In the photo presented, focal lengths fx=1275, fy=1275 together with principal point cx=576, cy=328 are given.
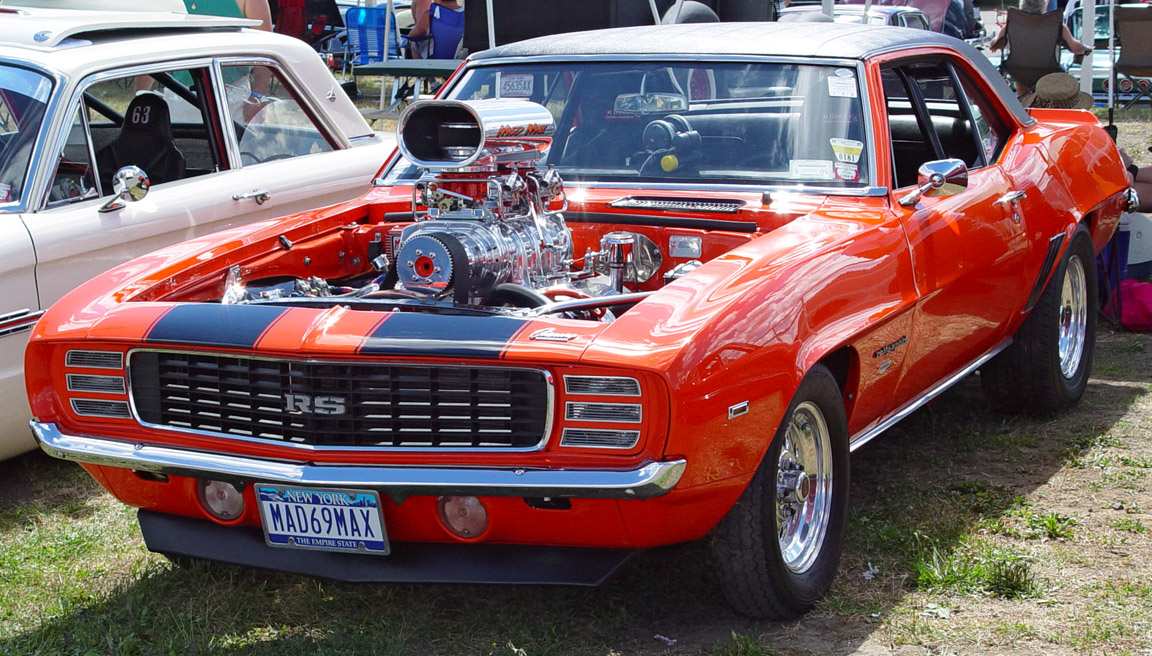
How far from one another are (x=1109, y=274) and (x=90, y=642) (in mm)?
5364

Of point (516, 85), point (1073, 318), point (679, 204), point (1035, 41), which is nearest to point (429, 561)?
point (679, 204)

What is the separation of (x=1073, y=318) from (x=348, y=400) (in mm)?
3596

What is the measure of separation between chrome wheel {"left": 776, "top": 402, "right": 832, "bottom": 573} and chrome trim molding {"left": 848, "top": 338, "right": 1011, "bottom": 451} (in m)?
0.16

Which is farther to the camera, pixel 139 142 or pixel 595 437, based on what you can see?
pixel 139 142

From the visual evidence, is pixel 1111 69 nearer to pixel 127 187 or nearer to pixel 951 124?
pixel 951 124

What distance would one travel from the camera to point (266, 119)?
5.91 meters

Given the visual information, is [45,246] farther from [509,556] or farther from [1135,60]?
[1135,60]

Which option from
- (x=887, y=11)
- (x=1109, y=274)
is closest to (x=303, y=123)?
(x=1109, y=274)

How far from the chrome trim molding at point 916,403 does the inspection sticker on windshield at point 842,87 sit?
1.02 m

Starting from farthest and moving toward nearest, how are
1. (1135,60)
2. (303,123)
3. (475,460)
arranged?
(1135,60) → (303,123) → (475,460)

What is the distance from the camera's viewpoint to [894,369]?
3.85 meters

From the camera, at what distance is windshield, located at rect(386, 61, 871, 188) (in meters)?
4.09

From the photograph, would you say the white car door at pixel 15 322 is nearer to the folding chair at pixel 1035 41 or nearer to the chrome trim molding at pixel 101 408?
the chrome trim molding at pixel 101 408

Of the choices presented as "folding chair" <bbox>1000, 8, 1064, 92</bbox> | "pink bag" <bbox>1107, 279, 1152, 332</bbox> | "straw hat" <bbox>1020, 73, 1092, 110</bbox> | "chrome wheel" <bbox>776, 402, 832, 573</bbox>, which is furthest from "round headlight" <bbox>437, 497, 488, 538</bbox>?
"folding chair" <bbox>1000, 8, 1064, 92</bbox>
